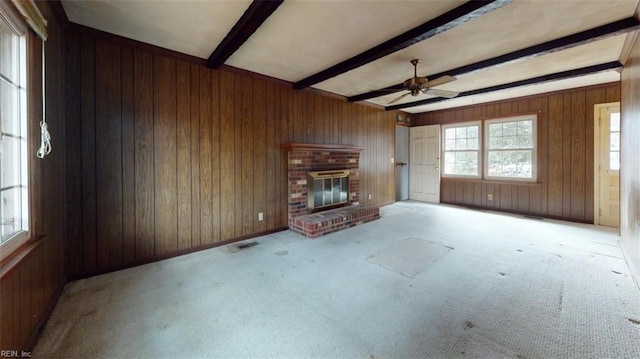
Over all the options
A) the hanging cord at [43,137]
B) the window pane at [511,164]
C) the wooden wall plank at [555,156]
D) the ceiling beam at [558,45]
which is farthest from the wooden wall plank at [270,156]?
the wooden wall plank at [555,156]

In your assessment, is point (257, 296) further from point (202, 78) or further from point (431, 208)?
point (431, 208)

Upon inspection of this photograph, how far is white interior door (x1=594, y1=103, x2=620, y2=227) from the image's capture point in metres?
4.30

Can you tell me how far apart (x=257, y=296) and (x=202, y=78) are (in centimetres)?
272

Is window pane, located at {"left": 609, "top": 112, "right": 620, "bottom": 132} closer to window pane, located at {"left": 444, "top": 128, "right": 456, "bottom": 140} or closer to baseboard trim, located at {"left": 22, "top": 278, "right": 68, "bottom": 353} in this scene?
window pane, located at {"left": 444, "top": 128, "right": 456, "bottom": 140}

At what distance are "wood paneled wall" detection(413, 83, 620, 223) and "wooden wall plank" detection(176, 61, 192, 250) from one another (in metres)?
5.95

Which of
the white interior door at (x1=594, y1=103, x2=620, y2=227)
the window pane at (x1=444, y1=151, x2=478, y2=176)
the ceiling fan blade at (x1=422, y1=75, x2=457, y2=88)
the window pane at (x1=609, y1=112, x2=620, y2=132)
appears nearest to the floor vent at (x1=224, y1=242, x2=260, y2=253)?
the ceiling fan blade at (x1=422, y1=75, x2=457, y2=88)

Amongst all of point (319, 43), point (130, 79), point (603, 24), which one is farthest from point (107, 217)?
point (603, 24)

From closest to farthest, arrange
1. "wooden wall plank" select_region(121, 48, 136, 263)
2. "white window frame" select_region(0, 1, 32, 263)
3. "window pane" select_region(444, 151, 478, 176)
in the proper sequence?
"white window frame" select_region(0, 1, 32, 263)
"wooden wall plank" select_region(121, 48, 136, 263)
"window pane" select_region(444, 151, 478, 176)

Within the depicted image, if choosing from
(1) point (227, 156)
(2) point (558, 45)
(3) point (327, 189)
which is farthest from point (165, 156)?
(2) point (558, 45)

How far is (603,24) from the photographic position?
249 cm

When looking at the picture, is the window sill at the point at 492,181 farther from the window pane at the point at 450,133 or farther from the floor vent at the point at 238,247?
the floor vent at the point at 238,247

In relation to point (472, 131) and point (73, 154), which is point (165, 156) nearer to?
point (73, 154)

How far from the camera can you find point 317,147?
4469 mm

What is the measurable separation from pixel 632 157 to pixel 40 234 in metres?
5.33
